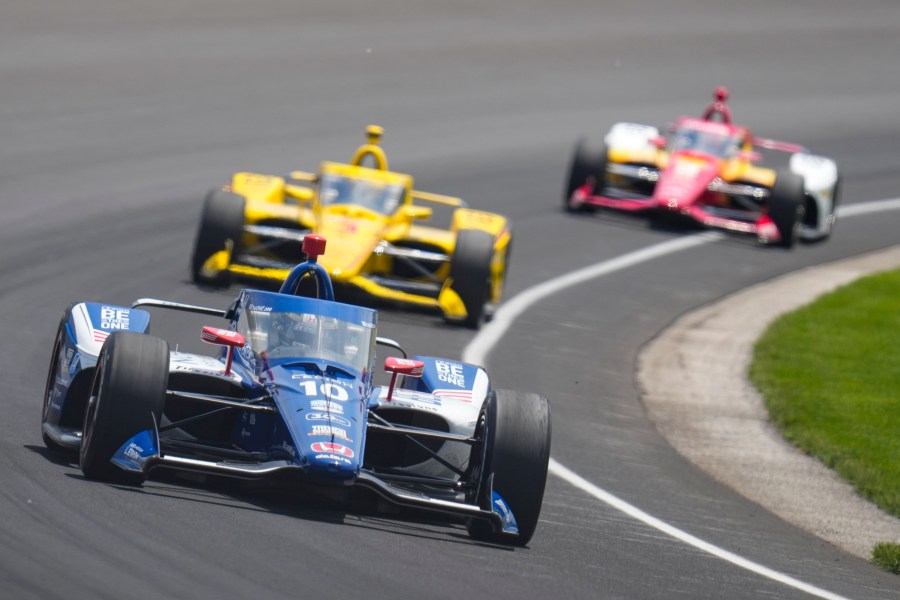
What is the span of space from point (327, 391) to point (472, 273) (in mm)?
7714

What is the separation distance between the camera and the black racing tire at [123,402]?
9.64m

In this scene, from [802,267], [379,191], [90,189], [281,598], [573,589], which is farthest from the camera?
[802,267]

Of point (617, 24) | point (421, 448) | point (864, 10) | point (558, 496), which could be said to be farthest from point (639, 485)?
point (864, 10)

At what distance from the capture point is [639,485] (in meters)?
12.7

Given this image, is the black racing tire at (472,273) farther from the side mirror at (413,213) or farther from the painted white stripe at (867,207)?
the painted white stripe at (867,207)

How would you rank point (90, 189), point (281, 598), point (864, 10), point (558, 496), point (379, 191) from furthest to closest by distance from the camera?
point (864, 10), point (90, 189), point (379, 191), point (558, 496), point (281, 598)

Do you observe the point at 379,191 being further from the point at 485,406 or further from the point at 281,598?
the point at 281,598

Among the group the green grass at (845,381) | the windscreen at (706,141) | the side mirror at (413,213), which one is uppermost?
the windscreen at (706,141)

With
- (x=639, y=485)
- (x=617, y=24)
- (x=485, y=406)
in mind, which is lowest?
(x=639, y=485)

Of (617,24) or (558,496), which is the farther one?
(617,24)

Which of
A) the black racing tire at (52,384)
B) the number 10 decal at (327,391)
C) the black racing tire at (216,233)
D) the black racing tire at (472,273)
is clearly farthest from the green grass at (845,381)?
the black racing tire at (52,384)

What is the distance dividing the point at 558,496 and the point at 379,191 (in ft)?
25.3

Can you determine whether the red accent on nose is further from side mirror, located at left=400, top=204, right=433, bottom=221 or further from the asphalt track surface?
side mirror, located at left=400, top=204, right=433, bottom=221

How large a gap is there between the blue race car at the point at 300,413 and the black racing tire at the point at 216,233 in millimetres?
5975
